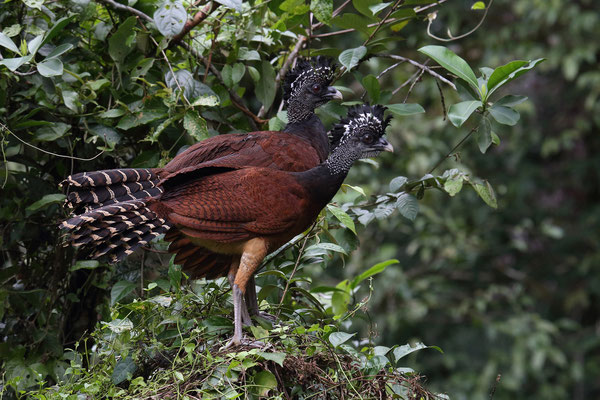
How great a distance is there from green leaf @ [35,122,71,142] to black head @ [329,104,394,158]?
31.2 inches

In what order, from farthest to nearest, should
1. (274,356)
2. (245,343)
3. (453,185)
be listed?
1. (453,185)
2. (245,343)
3. (274,356)

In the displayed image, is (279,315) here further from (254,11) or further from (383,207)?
(254,11)

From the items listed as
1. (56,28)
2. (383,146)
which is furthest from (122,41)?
(383,146)

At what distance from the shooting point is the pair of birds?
1.76 m

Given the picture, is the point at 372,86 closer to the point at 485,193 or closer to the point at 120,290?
the point at 485,193

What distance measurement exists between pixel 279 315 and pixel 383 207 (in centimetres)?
51

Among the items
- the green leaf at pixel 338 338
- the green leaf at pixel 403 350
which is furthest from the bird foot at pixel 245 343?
the green leaf at pixel 403 350

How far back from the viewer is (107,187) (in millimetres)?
1832

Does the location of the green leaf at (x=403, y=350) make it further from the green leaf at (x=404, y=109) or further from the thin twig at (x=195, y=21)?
the thin twig at (x=195, y=21)

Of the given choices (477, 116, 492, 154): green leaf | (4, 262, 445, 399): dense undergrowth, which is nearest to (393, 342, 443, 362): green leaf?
(4, 262, 445, 399): dense undergrowth

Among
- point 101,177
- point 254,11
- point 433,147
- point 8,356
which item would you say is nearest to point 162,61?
point 254,11

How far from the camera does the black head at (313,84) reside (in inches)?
86.4

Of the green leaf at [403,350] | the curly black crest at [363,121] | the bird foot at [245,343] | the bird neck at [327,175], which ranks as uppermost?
the curly black crest at [363,121]

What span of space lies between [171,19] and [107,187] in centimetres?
53
